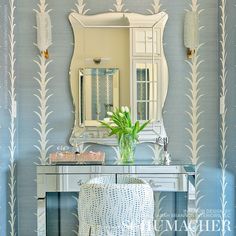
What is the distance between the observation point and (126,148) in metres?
2.84

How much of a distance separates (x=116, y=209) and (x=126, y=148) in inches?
39.0

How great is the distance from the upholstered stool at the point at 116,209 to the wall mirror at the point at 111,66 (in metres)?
1.13

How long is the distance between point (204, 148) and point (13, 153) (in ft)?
5.11

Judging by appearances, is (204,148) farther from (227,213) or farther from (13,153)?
(13,153)

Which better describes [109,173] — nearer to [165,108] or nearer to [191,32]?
[165,108]

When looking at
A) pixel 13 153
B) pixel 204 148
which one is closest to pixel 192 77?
pixel 204 148

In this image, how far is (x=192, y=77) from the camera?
306 centimetres

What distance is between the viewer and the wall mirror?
9.87 feet

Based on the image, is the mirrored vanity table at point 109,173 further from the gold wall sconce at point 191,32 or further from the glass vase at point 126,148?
the gold wall sconce at point 191,32

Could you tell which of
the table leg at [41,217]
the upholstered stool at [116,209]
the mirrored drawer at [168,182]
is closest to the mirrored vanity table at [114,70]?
the mirrored drawer at [168,182]

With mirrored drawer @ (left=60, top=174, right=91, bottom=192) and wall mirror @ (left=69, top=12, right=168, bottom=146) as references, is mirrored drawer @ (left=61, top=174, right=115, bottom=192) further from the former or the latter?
wall mirror @ (left=69, top=12, right=168, bottom=146)

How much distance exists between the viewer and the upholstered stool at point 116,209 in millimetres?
1880

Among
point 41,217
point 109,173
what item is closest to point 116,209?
point 109,173

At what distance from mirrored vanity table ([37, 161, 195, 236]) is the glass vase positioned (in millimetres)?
196
